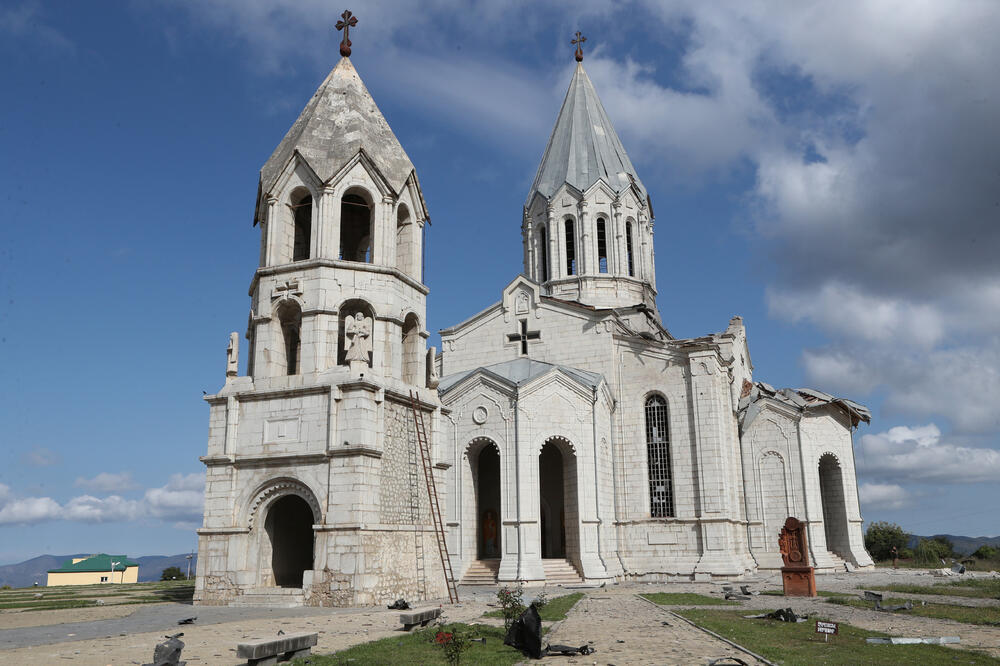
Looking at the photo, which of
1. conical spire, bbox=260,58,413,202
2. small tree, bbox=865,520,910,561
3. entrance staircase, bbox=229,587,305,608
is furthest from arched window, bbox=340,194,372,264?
small tree, bbox=865,520,910,561

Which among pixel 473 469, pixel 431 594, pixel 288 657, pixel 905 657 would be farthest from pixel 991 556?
pixel 288 657

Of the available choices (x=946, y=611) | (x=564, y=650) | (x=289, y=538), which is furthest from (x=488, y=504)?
(x=564, y=650)

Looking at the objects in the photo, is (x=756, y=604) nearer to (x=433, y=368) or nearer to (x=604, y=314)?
(x=433, y=368)

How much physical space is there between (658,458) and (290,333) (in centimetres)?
1451

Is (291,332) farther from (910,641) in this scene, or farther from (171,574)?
(171,574)

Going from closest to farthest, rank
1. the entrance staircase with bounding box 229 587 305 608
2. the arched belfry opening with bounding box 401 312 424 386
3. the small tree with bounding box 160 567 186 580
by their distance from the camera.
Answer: the entrance staircase with bounding box 229 587 305 608, the arched belfry opening with bounding box 401 312 424 386, the small tree with bounding box 160 567 186 580

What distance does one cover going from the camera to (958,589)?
2067cm

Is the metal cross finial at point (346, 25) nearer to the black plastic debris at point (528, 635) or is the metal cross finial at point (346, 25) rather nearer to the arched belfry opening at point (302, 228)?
the arched belfry opening at point (302, 228)

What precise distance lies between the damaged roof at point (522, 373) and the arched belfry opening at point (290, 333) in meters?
7.71

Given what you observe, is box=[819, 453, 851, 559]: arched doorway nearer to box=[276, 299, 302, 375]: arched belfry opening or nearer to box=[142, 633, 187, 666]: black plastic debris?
box=[276, 299, 302, 375]: arched belfry opening

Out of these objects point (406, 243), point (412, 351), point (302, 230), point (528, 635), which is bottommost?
point (528, 635)

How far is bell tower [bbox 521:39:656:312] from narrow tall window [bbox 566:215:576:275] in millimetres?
45

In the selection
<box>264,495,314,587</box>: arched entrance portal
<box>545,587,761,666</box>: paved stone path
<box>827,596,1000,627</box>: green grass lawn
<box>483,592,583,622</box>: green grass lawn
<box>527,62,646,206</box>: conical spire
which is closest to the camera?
<box>545,587,761,666</box>: paved stone path

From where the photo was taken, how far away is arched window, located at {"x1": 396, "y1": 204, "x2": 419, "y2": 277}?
66.9 feet
